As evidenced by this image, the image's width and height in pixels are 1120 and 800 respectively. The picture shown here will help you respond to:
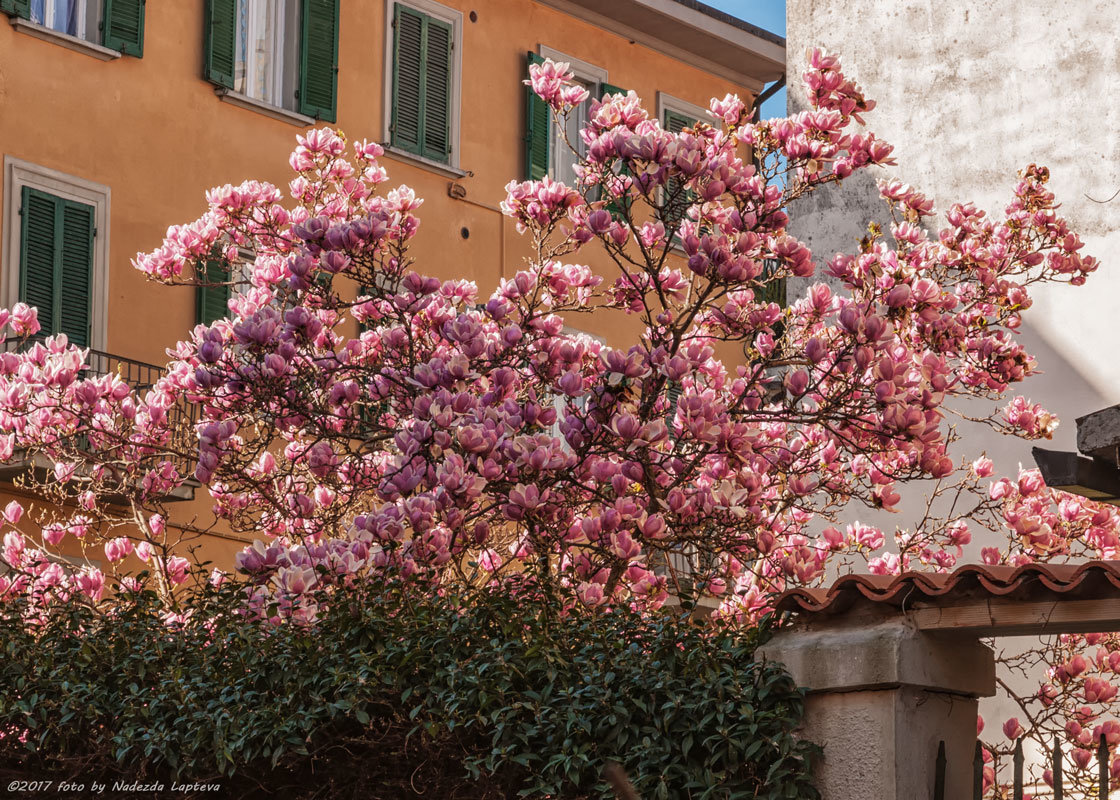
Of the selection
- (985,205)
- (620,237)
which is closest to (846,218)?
(985,205)

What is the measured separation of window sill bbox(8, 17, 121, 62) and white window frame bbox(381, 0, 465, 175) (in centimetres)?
318

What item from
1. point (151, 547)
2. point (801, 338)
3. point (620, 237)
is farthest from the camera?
point (151, 547)

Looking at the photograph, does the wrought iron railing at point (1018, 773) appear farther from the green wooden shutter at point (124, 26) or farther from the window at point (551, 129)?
the window at point (551, 129)

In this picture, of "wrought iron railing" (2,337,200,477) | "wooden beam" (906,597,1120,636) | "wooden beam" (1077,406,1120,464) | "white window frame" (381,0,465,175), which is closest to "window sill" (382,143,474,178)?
"white window frame" (381,0,465,175)

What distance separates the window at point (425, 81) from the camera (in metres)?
18.5

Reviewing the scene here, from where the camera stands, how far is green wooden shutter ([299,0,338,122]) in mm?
17641

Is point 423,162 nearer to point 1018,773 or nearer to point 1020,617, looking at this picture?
point 1020,617

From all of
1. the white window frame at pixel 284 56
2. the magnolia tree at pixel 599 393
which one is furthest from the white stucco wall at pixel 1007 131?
the white window frame at pixel 284 56

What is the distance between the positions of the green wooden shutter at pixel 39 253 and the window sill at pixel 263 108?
227cm

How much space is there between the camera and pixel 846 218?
12.5 metres

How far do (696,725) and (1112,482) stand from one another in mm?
2434

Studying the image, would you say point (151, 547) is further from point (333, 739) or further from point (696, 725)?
point (696, 725)

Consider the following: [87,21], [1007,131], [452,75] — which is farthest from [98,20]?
[1007,131]

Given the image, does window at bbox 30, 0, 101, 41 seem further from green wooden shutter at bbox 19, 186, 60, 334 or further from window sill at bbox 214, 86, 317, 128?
green wooden shutter at bbox 19, 186, 60, 334
